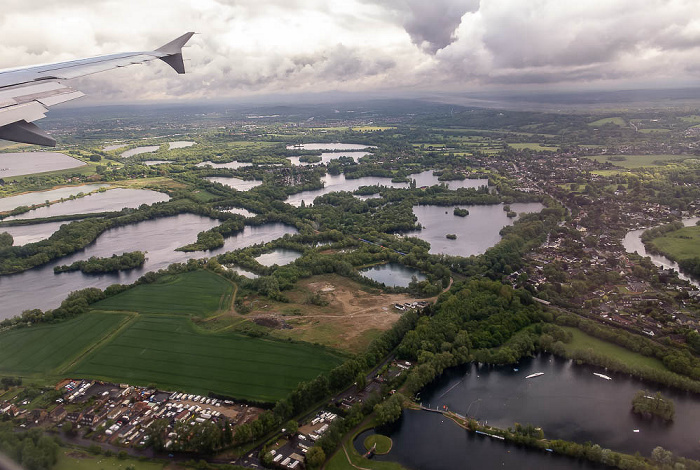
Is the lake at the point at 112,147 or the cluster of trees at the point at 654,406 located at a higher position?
the lake at the point at 112,147

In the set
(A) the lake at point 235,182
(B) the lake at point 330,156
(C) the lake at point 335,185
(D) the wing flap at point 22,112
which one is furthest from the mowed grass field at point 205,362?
(B) the lake at point 330,156

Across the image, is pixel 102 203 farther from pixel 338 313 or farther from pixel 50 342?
pixel 338 313

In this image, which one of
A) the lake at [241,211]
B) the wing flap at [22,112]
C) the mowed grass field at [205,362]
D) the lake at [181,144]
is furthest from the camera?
the lake at [181,144]

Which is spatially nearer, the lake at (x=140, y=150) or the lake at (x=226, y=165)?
the lake at (x=226, y=165)

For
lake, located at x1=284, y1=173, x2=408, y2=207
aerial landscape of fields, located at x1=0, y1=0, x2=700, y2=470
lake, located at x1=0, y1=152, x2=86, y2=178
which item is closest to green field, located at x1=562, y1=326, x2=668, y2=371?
aerial landscape of fields, located at x1=0, y1=0, x2=700, y2=470

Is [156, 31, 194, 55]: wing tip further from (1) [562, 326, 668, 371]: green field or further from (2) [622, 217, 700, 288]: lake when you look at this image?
(2) [622, 217, 700, 288]: lake

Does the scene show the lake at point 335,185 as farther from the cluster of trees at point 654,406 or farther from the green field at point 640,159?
the cluster of trees at point 654,406

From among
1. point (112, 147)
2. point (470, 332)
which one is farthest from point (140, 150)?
point (470, 332)

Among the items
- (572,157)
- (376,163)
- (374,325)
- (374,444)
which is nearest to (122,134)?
(376,163)

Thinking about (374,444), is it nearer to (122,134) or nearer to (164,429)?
(164,429)
